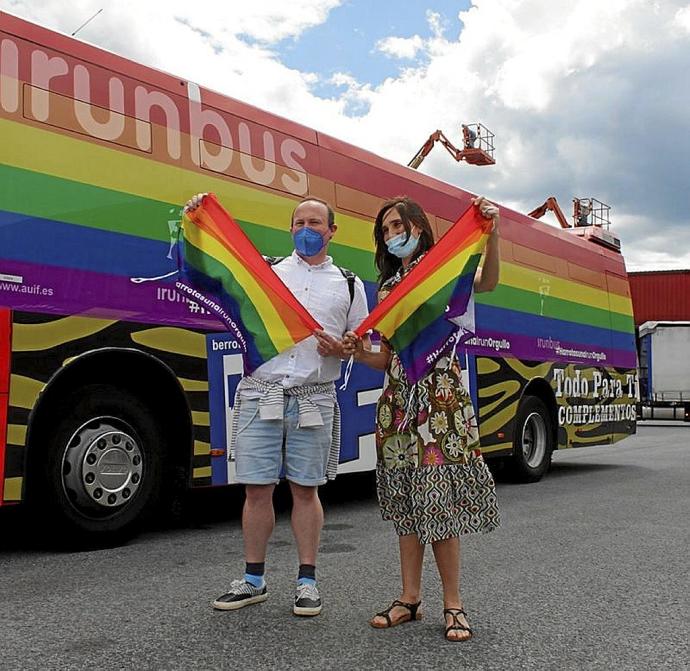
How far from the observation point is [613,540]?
18.5ft

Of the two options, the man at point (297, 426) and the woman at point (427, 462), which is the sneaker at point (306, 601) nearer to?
the man at point (297, 426)

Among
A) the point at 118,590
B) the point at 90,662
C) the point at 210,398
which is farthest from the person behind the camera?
the point at 210,398

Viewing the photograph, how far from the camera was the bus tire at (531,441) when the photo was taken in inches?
367

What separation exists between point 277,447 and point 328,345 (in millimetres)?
523

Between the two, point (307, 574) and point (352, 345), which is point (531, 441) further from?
point (352, 345)

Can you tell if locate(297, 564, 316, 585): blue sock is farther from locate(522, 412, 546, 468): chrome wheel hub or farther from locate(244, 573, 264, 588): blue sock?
locate(522, 412, 546, 468): chrome wheel hub

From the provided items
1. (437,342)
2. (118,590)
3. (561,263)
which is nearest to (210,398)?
(118,590)

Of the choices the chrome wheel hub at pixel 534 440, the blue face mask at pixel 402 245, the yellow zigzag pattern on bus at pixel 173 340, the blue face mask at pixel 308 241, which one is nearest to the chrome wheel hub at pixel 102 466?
the yellow zigzag pattern on bus at pixel 173 340

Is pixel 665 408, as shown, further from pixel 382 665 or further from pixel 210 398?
pixel 382 665

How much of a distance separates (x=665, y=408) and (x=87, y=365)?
25.6 meters

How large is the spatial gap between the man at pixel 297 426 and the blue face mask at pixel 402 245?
0.36 m

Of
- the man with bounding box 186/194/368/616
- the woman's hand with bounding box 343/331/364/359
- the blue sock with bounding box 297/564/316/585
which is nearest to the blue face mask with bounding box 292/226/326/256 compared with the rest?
the man with bounding box 186/194/368/616

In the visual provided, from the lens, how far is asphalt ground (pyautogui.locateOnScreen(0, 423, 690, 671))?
3.11 m

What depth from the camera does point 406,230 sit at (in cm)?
365
